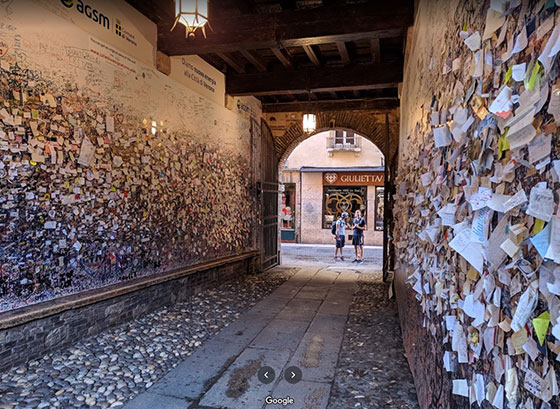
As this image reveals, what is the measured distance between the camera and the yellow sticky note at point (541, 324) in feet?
2.86

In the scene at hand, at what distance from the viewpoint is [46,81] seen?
3.60m

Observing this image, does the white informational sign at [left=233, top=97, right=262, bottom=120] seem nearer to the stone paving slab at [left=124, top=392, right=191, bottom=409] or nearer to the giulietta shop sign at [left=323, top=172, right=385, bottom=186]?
the stone paving slab at [left=124, top=392, right=191, bottom=409]

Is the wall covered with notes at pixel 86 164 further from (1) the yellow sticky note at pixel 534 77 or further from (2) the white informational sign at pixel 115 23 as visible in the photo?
(1) the yellow sticky note at pixel 534 77

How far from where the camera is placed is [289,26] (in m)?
4.80

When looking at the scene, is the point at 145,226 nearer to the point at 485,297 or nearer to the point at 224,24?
the point at 224,24

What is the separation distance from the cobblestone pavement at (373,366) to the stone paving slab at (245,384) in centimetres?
54

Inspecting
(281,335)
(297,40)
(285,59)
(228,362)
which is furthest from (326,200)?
(228,362)

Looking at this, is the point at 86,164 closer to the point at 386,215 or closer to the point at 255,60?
the point at 255,60

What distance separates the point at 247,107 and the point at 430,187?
6637mm

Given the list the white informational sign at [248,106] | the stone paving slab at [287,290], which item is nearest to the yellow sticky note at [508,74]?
the stone paving slab at [287,290]

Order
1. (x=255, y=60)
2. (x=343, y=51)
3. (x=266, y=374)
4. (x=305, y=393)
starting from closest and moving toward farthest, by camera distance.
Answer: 1. (x=305, y=393)
2. (x=266, y=374)
3. (x=343, y=51)
4. (x=255, y=60)

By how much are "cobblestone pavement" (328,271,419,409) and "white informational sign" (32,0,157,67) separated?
14.0ft

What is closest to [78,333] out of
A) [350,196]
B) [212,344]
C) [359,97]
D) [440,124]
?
[212,344]

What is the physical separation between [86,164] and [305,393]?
123 inches
